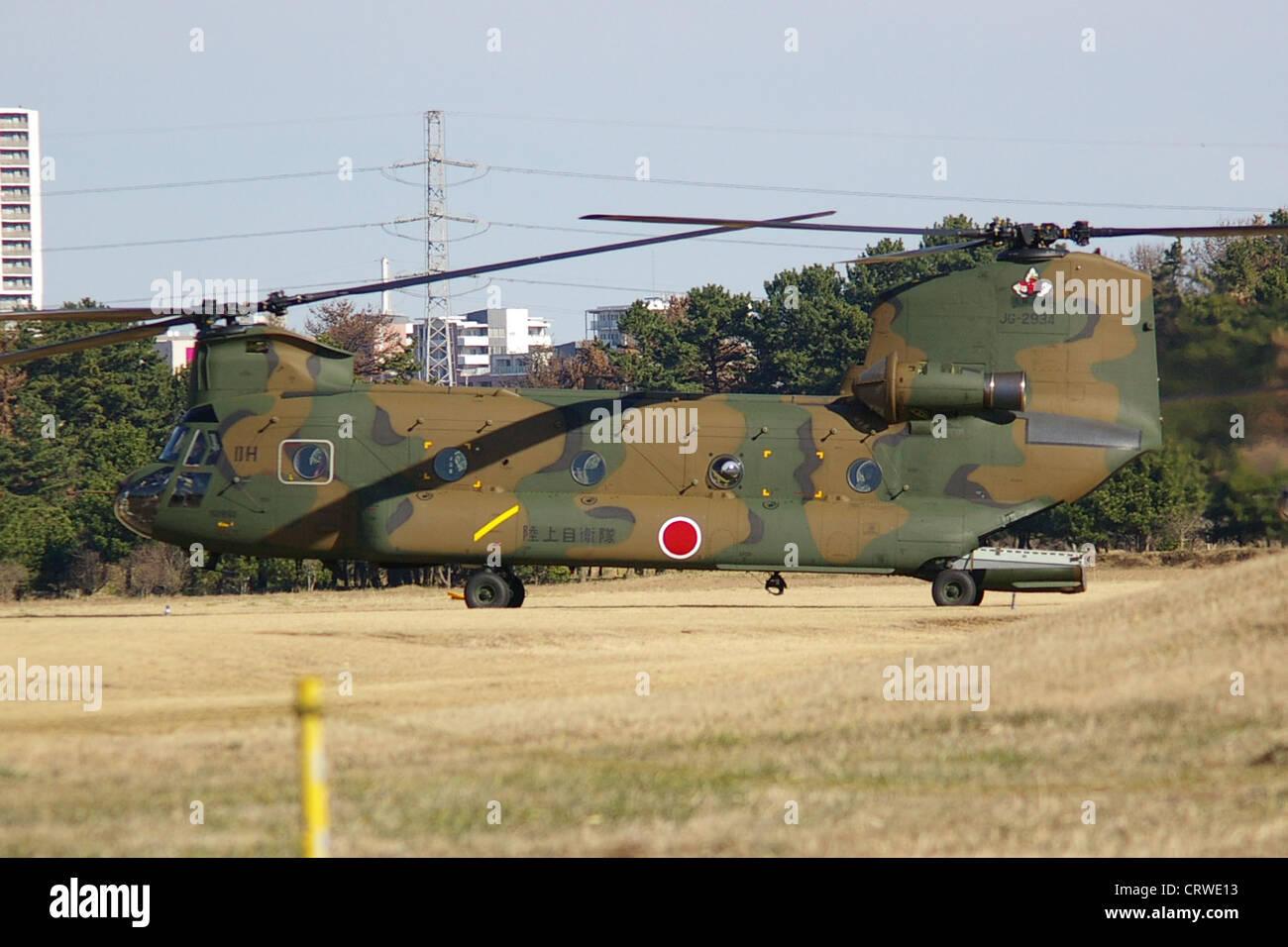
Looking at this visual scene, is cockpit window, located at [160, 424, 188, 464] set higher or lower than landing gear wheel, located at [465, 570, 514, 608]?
higher

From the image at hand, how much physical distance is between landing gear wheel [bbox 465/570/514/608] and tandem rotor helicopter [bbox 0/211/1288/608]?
0.10ft

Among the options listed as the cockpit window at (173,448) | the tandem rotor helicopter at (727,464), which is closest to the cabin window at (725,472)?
the tandem rotor helicopter at (727,464)

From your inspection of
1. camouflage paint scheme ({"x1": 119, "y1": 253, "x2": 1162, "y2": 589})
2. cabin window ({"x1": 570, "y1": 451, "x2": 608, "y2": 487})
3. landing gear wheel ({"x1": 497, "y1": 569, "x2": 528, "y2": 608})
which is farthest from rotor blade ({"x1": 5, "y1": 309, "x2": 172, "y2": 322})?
cabin window ({"x1": 570, "y1": 451, "x2": 608, "y2": 487})

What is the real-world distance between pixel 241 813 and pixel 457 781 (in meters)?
1.62

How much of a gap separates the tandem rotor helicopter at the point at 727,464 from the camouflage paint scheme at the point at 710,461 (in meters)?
0.03

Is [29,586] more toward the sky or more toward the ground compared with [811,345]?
more toward the ground

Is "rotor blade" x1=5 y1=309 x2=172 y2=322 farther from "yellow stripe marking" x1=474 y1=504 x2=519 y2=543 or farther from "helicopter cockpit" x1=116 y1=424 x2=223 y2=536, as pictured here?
"yellow stripe marking" x1=474 y1=504 x2=519 y2=543

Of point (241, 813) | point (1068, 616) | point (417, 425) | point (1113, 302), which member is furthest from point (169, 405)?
point (241, 813)

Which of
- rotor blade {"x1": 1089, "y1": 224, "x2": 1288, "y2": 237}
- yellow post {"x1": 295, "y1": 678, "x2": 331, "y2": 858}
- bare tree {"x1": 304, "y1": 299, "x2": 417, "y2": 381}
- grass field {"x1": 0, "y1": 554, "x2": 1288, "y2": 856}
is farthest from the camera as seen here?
bare tree {"x1": 304, "y1": 299, "x2": 417, "y2": 381}

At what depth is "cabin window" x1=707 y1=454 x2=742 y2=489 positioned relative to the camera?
26.1 meters

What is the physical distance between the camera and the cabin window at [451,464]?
2608 cm
